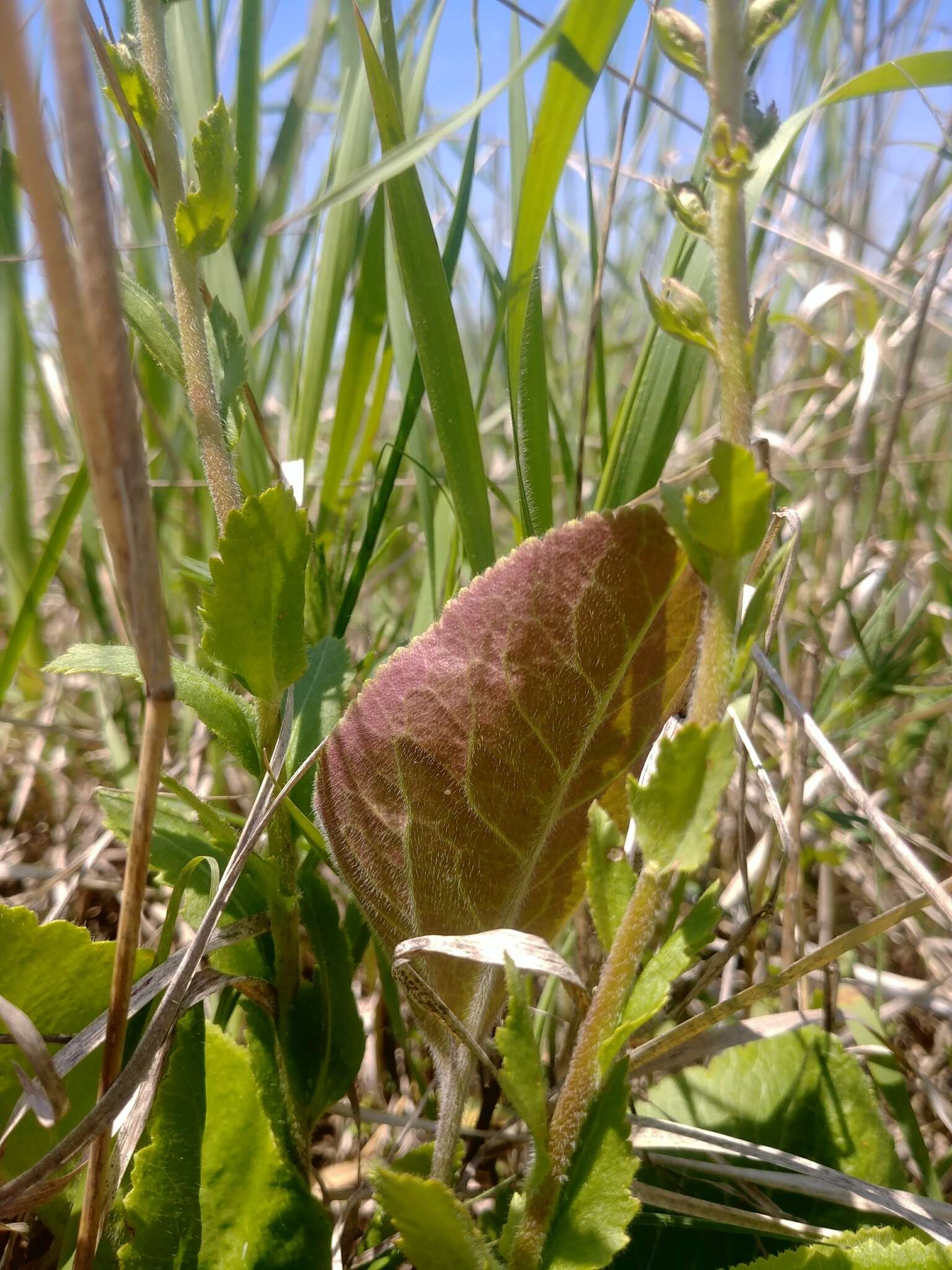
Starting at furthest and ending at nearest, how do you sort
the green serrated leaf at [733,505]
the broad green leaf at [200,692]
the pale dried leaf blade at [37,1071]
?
the broad green leaf at [200,692] < the pale dried leaf blade at [37,1071] < the green serrated leaf at [733,505]

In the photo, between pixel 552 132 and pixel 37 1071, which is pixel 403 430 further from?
pixel 37 1071

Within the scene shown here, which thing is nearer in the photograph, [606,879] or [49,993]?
[606,879]

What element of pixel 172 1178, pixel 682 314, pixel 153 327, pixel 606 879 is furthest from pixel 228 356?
pixel 172 1178

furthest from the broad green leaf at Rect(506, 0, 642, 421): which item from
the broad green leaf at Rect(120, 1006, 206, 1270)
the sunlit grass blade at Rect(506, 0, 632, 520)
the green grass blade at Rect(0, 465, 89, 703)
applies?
the broad green leaf at Rect(120, 1006, 206, 1270)

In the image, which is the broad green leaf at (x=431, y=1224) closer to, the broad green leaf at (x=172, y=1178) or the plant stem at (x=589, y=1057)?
the plant stem at (x=589, y=1057)

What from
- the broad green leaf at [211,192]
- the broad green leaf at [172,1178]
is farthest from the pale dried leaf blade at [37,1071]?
the broad green leaf at [211,192]
